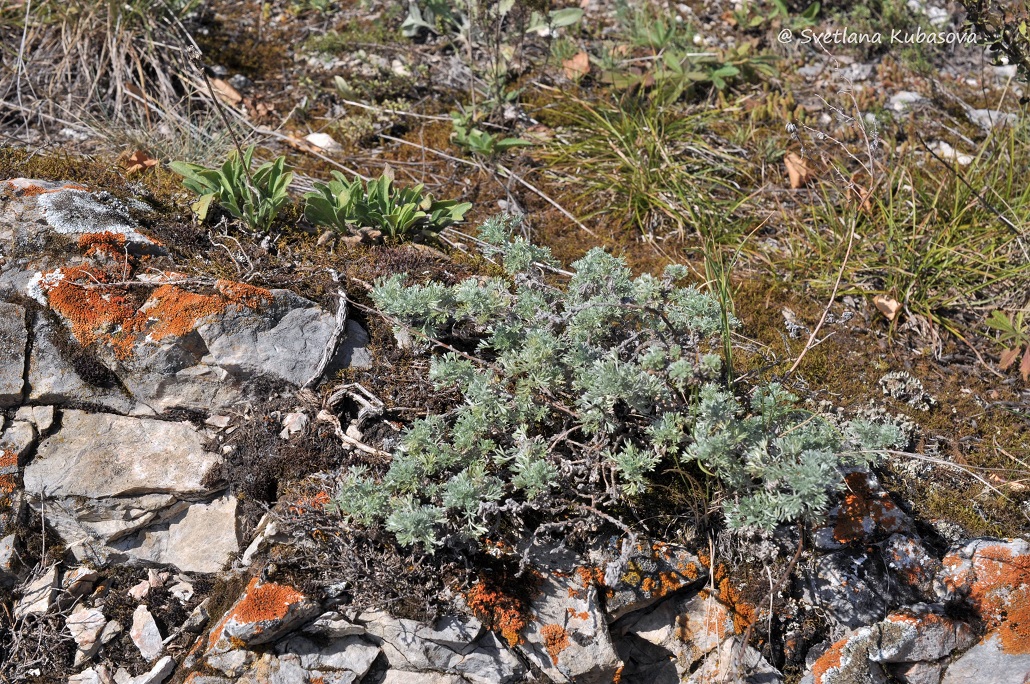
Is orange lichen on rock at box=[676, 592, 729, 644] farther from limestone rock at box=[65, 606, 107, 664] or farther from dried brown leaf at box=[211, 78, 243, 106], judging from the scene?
dried brown leaf at box=[211, 78, 243, 106]

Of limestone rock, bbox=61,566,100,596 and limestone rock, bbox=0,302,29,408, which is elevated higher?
limestone rock, bbox=0,302,29,408

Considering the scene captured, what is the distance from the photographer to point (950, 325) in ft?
12.1

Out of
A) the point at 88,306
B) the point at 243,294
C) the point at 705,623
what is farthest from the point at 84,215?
the point at 705,623

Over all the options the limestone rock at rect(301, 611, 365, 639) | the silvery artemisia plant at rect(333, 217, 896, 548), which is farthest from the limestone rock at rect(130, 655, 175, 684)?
the silvery artemisia plant at rect(333, 217, 896, 548)

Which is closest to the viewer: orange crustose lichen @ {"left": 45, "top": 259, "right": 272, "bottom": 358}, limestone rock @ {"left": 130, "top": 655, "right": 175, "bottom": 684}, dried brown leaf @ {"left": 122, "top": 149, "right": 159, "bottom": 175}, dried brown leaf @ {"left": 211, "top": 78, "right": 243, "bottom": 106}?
limestone rock @ {"left": 130, "top": 655, "right": 175, "bottom": 684}

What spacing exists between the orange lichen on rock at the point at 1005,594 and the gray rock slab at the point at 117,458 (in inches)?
118

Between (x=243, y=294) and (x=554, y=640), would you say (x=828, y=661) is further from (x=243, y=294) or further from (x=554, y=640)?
(x=243, y=294)

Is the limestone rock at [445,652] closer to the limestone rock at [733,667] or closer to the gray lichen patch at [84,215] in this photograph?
the limestone rock at [733,667]

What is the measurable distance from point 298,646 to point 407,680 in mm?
412

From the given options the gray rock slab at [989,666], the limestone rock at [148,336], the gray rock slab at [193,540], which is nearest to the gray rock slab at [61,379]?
the limestone rock at [148,336]

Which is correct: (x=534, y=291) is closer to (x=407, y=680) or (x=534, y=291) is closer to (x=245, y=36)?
(x=407, y=680)

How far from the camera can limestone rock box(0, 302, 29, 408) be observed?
300 centimetres

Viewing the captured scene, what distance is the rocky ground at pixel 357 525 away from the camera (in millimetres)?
2646

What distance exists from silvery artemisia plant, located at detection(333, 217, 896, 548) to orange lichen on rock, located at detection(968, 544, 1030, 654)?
26.5 inches
